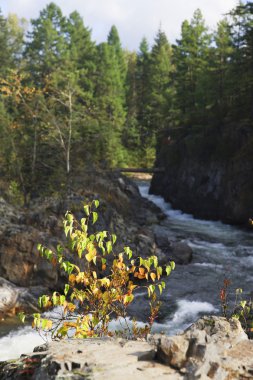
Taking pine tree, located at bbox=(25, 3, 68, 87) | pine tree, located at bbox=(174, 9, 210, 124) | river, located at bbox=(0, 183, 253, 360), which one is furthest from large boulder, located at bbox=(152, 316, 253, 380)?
pine tree, located at bbox=(25, 3, 68, 87)

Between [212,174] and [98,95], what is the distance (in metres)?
24.5

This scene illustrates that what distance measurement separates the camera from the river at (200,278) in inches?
425

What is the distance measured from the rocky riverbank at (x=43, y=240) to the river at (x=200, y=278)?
128 centimetres

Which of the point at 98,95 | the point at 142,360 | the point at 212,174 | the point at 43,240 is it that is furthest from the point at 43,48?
the point at 142,360

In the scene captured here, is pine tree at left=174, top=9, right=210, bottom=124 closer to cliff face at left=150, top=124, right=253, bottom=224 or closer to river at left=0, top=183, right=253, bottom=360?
cliff face at left=150, top=124, right=253, bottom=224

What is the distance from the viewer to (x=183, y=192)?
109 feet

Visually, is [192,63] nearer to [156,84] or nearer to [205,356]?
[156,84]

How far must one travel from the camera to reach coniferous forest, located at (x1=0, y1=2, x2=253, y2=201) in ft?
78.0

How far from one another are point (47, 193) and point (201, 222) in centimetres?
1192

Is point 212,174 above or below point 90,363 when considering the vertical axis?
above

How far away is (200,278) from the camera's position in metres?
16.1

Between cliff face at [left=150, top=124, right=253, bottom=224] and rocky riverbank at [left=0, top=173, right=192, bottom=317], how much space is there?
5.57 meters

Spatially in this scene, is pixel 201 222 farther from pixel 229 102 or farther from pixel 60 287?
pixel 60 287

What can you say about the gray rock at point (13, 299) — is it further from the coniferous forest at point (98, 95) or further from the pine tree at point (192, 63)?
the pine tree at point (192, 63)
